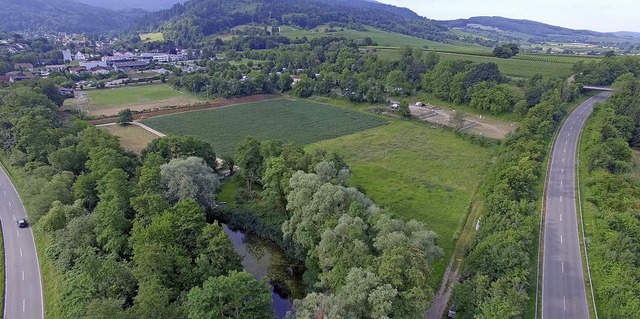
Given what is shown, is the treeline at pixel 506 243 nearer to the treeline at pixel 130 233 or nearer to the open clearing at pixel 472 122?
the treeline at pixel 130 233

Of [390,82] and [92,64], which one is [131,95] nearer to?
[92,64]

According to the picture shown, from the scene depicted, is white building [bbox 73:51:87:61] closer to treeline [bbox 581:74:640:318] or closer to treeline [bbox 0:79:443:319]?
treeline [bbox 0:79:443:319]

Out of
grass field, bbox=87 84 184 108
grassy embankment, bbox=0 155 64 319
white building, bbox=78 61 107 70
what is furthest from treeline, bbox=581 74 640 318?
white building, bbox=78 61 107 70

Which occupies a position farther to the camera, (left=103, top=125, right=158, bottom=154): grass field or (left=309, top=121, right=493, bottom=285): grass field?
(left=103, top=125, right=158, bottom=154): grass field

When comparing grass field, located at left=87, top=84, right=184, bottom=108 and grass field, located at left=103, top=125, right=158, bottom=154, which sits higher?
grass field, located at left=87, top=84, right=184, bottom=108

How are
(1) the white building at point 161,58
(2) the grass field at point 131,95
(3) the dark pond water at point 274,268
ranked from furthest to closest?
1. (1) the white building at point 161,58
2. (2) the grass field at point 131,95
3. (3) the dark pond water at point 274,268

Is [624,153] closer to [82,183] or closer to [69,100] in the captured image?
[82,183]

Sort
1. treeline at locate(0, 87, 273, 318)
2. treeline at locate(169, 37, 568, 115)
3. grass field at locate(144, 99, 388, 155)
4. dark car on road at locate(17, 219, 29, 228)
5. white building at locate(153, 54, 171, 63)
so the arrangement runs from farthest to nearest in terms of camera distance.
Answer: white building at locate(153, 54, 171, 63) < treeline at locate(169, 37, 568, 115) < grass field at locate(144, 99, 388, 155) < dark car on road at locate(17, 219, 29, 228) < treeline at locate(0, 87, 273, 318)

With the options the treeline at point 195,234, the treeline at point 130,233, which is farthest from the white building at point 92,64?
the treeline at point 130,233
